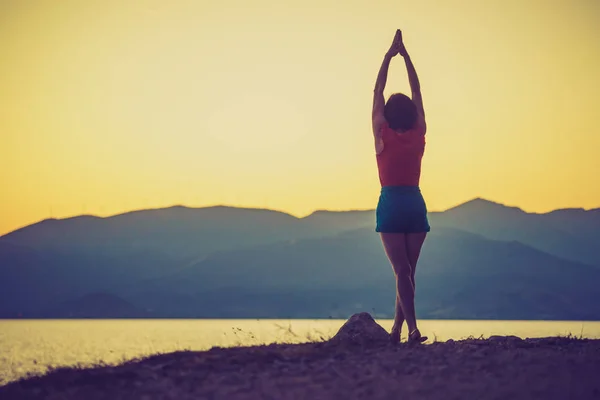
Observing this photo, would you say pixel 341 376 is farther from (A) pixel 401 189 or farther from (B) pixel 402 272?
(A) pixel 401 189

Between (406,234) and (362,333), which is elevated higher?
(406,234)

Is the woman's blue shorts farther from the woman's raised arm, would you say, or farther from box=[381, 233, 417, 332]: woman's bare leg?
the woman's raised arm

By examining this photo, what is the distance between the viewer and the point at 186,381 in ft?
25.7

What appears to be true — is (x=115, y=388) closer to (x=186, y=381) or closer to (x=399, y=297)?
(x=186, y=381)

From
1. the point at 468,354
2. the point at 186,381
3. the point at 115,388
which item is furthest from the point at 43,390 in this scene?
the point at 468,354

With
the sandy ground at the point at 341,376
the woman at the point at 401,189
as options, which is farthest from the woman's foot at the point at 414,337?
the sandy ground at the point at 341,376

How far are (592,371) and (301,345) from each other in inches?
153

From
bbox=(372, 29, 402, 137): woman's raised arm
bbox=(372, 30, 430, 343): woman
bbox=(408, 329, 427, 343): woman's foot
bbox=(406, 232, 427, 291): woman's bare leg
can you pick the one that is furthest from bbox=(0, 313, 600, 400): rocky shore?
bbox=(372, 29, 402, 137): woman's raised arm

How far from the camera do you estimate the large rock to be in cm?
1103

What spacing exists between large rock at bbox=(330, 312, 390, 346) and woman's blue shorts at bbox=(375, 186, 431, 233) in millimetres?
1580

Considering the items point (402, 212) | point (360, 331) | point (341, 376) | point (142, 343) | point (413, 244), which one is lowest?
point (142, 343)

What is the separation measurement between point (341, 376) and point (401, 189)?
3355 millimetres

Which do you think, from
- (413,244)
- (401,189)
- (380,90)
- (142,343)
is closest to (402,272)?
(413,244)

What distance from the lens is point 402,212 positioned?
1034 cm
